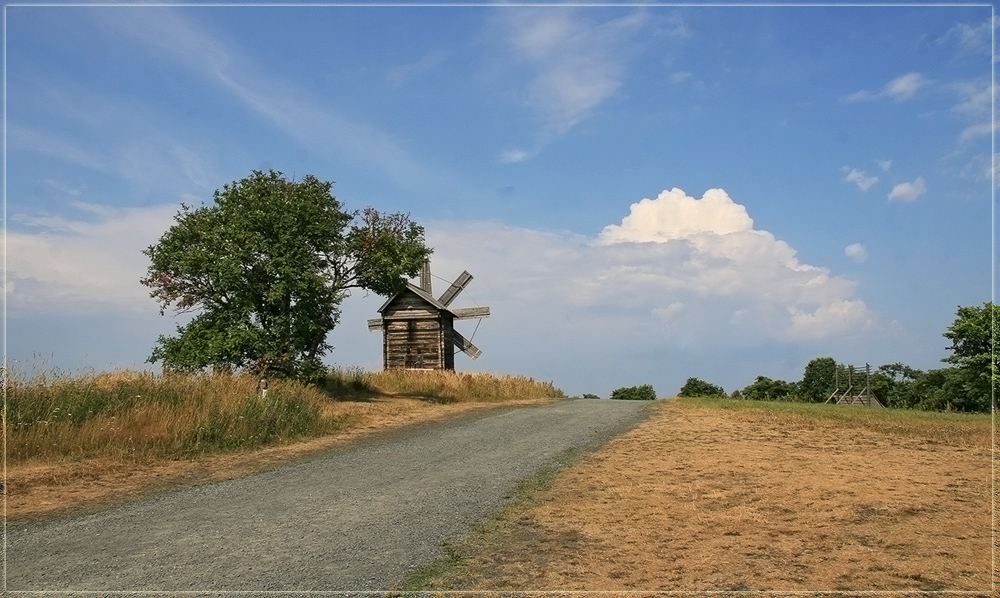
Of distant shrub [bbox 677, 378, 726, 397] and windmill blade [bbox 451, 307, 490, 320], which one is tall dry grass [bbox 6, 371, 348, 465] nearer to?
windmill blade [bbox 451, 307, 490, 320]

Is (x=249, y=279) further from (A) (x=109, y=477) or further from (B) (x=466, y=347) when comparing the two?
(B) (x=466, y=347)

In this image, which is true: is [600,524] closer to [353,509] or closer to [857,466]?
[353,509]

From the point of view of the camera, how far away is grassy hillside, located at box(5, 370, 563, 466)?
12.5 metres

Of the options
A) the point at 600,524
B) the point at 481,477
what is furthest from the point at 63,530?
the point at 600,524

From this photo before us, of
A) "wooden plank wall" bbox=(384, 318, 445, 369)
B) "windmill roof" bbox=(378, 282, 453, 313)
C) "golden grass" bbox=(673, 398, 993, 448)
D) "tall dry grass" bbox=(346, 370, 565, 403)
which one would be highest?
"windmill roof" bbox=(378, 282, 453, 313)

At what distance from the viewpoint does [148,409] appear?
565 inches

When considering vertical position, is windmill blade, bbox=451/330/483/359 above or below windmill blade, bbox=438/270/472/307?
below

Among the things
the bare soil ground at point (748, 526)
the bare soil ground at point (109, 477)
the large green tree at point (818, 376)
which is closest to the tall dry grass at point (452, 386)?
the bare soil ground at point (109, 477)

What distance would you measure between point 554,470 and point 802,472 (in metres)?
3.81

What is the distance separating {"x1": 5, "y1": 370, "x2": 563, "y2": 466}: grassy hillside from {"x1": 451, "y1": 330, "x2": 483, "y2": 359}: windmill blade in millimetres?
18586

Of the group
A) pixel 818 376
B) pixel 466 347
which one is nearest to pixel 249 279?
pixel 466 347

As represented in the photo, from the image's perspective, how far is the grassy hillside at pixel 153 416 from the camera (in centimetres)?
1253

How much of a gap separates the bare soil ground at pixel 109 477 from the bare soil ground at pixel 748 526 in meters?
5.75

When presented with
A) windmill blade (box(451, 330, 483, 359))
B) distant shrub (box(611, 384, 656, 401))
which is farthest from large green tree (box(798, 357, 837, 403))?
windmill blade (box(451, 330, 483, 359))
